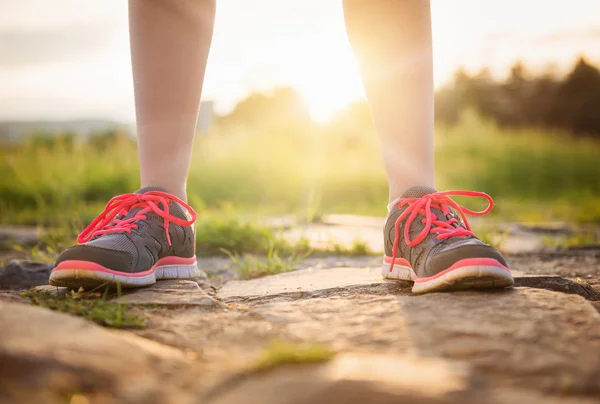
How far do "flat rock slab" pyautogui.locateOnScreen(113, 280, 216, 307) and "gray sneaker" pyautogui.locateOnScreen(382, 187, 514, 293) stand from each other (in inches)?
20.5

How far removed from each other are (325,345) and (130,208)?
89 cm

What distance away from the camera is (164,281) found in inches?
61.3

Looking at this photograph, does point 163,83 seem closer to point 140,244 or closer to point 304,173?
point 140,244

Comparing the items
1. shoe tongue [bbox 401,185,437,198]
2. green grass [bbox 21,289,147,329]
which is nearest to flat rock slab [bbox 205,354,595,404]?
green grass [bbox 21,289,147,329]

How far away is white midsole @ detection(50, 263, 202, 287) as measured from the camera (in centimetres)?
134

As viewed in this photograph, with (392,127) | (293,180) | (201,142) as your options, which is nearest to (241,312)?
→ (392,127)

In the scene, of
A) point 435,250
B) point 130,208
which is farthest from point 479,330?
point 130,208

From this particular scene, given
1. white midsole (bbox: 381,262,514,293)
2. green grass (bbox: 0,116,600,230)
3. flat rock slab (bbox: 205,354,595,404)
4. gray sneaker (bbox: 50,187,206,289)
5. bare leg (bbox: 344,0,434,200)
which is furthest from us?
green grass (bbox: 0,116,600,230)

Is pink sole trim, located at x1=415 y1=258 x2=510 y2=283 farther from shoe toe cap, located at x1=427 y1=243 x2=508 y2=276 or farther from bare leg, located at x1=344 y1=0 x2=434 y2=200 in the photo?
bare leg, located at x1=344 y1=0 x2=434 y2=200

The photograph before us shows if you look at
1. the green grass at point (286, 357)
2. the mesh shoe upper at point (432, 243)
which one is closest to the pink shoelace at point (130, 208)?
the mesh shoe upper at point (432, 243)

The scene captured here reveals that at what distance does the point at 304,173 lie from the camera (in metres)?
7.07

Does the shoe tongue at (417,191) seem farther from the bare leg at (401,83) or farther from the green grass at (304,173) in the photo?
the green grass at (304,173)

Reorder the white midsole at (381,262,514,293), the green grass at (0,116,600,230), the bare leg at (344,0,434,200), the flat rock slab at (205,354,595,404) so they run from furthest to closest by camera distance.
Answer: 1. the green grass at (0,116,600,230)
2. the bare leg at (344,0,434,200)
3. the white midsole at (381,262,514,293)
4. the flat rock slab at (205,354,595,404)

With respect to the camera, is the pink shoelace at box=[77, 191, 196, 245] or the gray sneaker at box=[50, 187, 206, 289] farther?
the pink shoelace at box=[77, 191, 196, 245]
